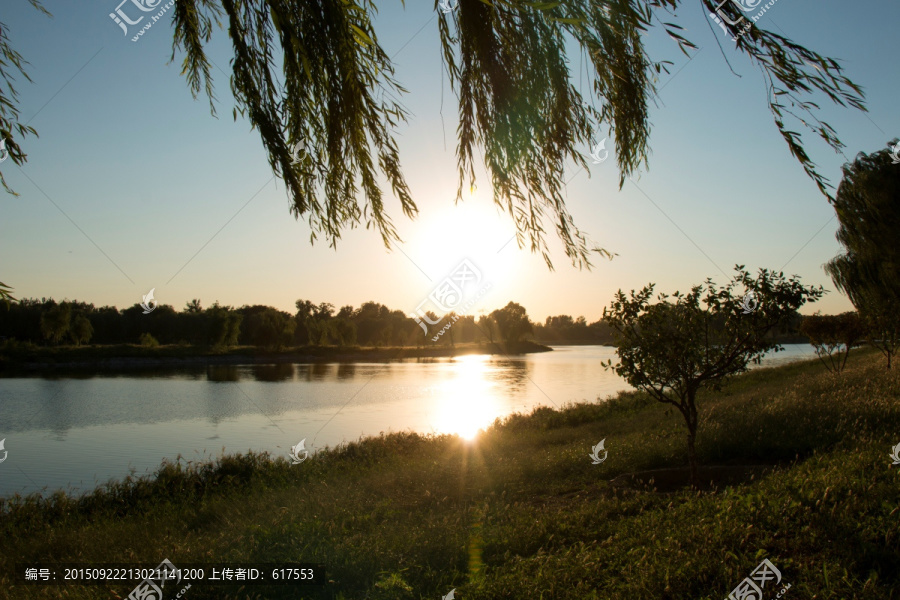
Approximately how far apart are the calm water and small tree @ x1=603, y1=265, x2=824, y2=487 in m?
10.8

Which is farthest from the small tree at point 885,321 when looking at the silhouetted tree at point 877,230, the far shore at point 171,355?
the far shore at point 171,355

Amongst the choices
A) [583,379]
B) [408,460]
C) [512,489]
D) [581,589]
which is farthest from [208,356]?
[581,589]

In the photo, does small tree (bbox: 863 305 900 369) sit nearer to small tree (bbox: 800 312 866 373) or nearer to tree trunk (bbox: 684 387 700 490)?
small tree (bbox: 800 312 866 373)

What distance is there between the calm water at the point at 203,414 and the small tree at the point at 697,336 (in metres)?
10.8

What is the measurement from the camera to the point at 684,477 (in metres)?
8.73

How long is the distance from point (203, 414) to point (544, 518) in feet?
72.8

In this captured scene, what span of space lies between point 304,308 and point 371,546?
103054 mm

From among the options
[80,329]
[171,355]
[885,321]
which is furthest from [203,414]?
[80,329]

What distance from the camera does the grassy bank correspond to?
3947 millimetres

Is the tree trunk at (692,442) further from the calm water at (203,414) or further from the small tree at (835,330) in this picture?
the small tree at (835,330)

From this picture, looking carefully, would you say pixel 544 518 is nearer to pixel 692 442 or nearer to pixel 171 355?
pixel 692 442

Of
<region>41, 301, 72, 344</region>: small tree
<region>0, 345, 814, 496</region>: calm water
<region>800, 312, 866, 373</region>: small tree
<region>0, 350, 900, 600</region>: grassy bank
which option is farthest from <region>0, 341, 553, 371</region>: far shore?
<region>800, 312, 866, 373</region>: small tree

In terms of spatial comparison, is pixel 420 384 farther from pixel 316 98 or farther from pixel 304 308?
pixel 304 308

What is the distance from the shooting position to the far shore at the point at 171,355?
53438 millimetres
